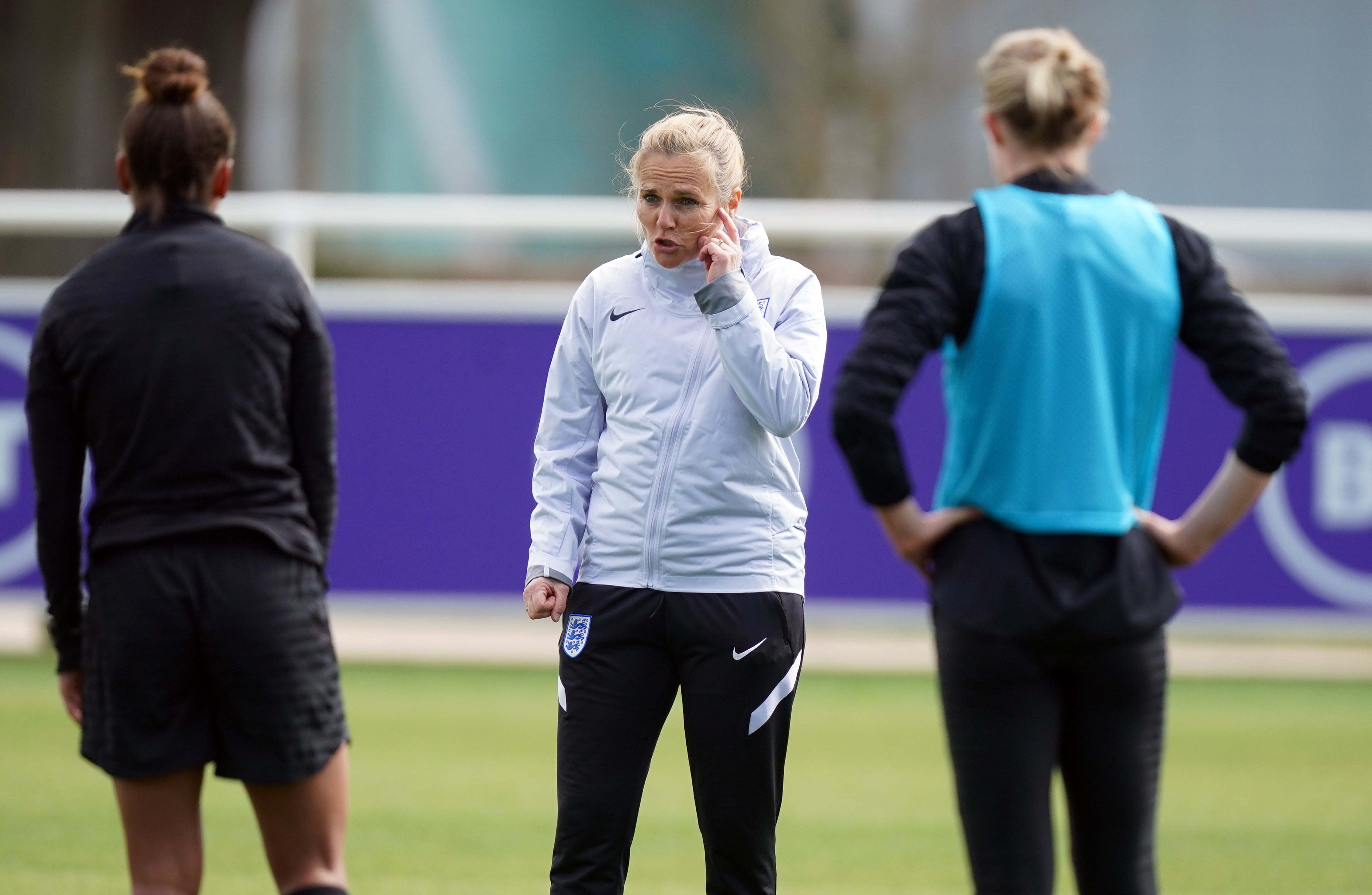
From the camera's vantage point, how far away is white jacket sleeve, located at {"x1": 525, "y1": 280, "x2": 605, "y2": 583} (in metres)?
3.28

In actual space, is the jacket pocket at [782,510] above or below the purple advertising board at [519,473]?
above

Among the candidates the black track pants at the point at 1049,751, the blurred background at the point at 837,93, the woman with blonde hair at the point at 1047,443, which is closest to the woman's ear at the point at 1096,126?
the woman with blonde hair at the point at 1047,443

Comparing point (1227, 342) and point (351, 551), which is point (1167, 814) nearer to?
point (1227, 342)

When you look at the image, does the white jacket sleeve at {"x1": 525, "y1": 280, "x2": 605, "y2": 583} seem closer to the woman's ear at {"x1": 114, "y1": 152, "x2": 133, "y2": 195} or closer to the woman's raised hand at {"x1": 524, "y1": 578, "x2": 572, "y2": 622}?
the woman's raised hand at {"x1": 524, "y1": 578, "x2": 572, "y2": 622}

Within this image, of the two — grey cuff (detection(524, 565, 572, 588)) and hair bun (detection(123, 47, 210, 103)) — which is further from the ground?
hair bun (detection(123, 47, 210, 103))

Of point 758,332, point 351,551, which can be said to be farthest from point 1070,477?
point 351,551

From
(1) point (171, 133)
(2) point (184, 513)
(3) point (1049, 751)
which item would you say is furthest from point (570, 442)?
(3) point (1049, 751)

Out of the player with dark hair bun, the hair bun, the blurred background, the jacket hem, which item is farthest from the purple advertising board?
the blurred background

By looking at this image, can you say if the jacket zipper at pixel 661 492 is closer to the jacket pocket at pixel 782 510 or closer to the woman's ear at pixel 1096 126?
the jacket pocket at pixel 782 510

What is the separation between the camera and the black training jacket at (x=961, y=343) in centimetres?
256

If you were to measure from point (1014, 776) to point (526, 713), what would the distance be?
4852 mm

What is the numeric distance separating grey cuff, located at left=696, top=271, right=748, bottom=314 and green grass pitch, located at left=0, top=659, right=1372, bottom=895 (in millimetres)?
2086

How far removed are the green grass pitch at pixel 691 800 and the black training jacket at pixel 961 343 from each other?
2.24 meters

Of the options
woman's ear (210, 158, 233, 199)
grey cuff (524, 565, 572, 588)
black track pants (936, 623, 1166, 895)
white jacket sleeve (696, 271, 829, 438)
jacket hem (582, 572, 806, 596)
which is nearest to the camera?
black track pants (936, 623, 1166, 895)
